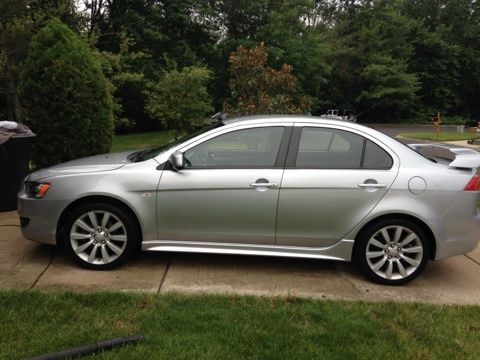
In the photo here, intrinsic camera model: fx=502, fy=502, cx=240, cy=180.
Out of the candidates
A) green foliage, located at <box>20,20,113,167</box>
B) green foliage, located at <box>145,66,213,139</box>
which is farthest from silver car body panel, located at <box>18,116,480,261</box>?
green foliage, located at <box>145,66,213,139</box>

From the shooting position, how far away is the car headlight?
15.7 feet

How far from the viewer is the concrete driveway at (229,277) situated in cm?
445

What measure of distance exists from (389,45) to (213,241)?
47.1 metres

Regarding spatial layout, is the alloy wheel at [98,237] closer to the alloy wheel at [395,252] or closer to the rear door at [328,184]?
the rear door at [328,184]

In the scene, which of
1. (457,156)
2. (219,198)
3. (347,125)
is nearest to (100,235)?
(219,198)

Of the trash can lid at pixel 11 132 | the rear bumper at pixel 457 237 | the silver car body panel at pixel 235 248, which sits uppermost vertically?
the trash can lid at pixel 11 132

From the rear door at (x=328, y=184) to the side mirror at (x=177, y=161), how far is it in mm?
960

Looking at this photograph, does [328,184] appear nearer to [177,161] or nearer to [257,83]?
[177,161]

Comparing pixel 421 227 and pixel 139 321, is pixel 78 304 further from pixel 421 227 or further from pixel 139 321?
pixel 421 227

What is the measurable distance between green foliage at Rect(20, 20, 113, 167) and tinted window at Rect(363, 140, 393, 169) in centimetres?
516

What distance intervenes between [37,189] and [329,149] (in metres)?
2.84

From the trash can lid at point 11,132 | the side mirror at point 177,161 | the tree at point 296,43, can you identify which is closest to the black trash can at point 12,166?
the trash can lid at point 11,132

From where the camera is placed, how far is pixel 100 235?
4766 millimetres

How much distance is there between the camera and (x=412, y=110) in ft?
159
